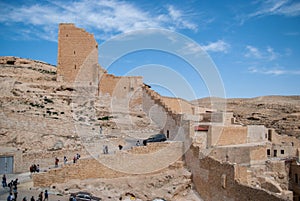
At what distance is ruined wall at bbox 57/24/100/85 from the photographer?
24.2 meters

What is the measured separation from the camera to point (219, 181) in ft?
41.4

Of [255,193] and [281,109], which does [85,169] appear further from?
[281,109]

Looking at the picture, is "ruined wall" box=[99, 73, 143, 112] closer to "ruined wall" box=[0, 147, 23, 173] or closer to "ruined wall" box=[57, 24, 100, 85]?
"ruined wall" box=[57, 24, 100, 85]

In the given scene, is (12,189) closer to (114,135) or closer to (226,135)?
(114,135)

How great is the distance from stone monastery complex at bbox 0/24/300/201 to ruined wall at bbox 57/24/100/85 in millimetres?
80

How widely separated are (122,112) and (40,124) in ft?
23.3

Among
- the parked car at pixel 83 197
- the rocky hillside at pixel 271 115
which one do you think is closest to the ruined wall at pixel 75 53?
the parked car at pixel 83 197

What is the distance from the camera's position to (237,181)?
1129cm

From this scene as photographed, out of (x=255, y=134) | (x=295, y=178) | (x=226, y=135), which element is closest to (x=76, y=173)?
(x=226, y=135)

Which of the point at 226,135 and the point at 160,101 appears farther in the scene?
the point at 226,135

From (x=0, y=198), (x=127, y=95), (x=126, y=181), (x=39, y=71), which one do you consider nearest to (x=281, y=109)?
(x=127, y=95)

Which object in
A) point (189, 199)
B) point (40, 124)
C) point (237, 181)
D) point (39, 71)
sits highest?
point (39, 71)

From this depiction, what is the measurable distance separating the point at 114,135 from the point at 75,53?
318 inches

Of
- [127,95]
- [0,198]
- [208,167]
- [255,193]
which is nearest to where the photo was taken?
[255,193]
